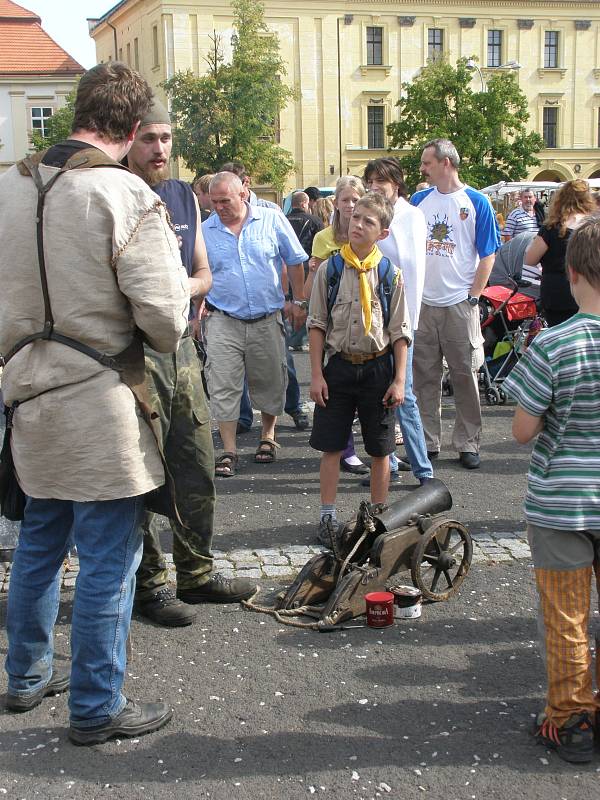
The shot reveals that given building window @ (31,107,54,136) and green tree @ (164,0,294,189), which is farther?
building window @ (31,107,54,136)

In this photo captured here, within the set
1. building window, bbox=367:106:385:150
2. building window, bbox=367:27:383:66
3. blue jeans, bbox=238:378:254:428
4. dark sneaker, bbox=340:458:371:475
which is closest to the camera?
dark sneaker, bbox=340:458:371:475

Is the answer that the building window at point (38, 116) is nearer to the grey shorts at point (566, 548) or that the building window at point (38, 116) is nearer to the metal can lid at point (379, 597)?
the metal can lid at point (379, 597)

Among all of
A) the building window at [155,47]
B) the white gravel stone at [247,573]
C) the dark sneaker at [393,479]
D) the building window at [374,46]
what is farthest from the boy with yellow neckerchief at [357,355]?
the building window at [374,46]

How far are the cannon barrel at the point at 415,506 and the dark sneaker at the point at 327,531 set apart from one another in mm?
235

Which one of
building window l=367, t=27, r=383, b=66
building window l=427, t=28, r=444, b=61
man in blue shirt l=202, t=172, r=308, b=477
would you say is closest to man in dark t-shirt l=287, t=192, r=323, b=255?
man in blue shirt l=202, t=172, r=308, b=477

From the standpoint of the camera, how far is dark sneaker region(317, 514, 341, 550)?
188 inches

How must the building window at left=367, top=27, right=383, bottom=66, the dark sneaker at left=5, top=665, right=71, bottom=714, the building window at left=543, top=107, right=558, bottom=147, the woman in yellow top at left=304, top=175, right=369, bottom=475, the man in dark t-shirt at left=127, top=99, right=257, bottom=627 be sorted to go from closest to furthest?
the dark sneaker at left=5, top=665, right=71, bottom=714
the man in dark t-shirt at left=127, top=99, right=257, bottom=627
the woman in yellow top at left=304, top=175, right=369, bottom=475
the building window at left=367, top=27, right=383, bottom=66
the building window at left=543, top=107, right=558, bottom=147

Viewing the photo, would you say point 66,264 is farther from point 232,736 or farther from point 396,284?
point 396,284

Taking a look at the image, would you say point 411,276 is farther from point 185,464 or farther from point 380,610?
point 380,610

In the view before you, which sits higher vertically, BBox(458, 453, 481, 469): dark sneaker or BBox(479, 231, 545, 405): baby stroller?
BBox(479, 231, 545, 405): baby stroller

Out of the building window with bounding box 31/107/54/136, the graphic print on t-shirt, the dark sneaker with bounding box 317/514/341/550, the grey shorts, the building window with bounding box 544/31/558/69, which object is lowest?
the dark sneaker with bounding box 317/514/341/550

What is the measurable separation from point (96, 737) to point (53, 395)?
3.85 feet

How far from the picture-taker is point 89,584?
3330mm

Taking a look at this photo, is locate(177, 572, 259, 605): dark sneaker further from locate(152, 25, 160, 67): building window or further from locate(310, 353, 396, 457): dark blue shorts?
locate(152, 25, 160, 67): building window
